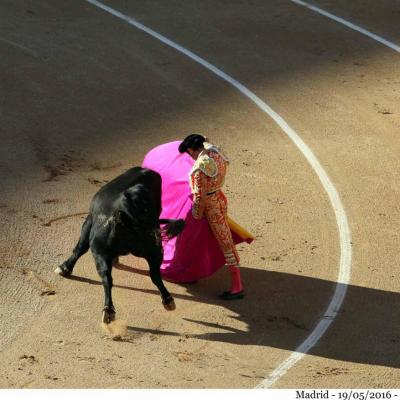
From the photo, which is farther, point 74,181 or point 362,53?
point 362,53

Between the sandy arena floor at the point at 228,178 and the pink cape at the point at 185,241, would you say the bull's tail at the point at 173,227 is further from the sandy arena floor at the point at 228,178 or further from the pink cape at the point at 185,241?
the sandy arena floor at the point at 228,178

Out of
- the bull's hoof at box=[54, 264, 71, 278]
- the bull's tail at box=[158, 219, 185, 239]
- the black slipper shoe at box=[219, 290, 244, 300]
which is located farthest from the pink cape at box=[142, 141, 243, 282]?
the bull's hoof at box=[54, 264, 71, 278]

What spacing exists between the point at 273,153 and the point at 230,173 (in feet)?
2.44

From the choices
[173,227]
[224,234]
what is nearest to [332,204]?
[224,234]

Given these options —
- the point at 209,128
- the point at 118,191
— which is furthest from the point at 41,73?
the point at 118,191

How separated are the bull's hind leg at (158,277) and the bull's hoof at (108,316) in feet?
1.37

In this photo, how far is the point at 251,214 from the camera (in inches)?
416

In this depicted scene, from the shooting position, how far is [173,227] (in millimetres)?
8719

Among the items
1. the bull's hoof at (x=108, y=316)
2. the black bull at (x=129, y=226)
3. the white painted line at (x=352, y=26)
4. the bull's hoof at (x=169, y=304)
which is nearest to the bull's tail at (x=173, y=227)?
the black bull at (x=129, y=226)

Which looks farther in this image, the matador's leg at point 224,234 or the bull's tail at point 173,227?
the matador's leg at point 224,234

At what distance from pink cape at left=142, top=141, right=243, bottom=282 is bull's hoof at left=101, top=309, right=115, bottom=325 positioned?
1.02 metres

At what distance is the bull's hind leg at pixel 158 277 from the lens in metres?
8.41

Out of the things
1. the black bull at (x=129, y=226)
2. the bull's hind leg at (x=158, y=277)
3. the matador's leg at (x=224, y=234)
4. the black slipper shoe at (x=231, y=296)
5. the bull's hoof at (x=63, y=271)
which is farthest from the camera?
the bull's hoof at (x=63, y=271)
